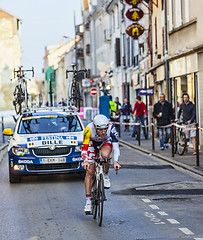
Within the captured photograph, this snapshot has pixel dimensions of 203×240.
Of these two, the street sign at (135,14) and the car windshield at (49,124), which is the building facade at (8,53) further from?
the car windshield at (49,124)

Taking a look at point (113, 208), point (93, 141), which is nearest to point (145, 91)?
point (113, 208)

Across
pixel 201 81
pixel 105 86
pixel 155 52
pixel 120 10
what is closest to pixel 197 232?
pixel 201 81

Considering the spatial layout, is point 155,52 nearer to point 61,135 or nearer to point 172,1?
point 172,1

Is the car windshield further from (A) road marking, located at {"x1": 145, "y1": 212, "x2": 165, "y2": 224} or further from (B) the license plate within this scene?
(A) road marking, located at {"x1": 145, "y1": 212, "x2": 165, "y2": 224}

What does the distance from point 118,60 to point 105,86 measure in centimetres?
815

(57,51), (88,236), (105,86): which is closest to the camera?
(88,236)

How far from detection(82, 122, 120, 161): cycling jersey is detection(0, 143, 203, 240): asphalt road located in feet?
3.02

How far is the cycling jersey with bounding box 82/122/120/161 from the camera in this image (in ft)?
32.9

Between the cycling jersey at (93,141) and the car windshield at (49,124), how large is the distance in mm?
5849

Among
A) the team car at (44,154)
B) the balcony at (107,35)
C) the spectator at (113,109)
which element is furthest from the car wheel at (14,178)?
the balcony at (107,35)

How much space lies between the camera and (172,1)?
92.3ft

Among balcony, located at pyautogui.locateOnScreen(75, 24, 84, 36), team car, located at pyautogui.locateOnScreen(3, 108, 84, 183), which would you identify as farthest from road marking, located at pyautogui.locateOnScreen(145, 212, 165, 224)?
balcony, located at pyautogui.locateOnScreen(75, 24, 84, 36)

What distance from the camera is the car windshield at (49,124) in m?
16.0

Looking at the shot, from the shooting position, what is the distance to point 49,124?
16250mm
